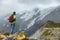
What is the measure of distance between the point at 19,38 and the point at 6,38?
173 centimetres

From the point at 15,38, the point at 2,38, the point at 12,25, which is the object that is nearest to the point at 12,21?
the point at 12,25

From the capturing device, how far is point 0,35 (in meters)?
27.5

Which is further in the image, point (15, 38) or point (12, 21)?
point (12, 21)

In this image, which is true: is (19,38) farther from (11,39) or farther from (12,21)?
(12,21)

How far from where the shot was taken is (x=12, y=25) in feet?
93.4

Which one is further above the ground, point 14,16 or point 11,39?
point 14,16

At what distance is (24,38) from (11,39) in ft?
4.84

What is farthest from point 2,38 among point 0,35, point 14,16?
point 14,16

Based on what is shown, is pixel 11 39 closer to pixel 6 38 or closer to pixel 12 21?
pixel 6 38

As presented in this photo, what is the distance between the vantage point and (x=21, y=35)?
24.6 metres

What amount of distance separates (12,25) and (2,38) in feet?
7.09

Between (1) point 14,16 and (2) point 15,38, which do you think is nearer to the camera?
(2) point 15,38

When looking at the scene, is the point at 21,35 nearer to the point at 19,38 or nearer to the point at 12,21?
the point at 19,38

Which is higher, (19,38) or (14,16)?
(14,16)
